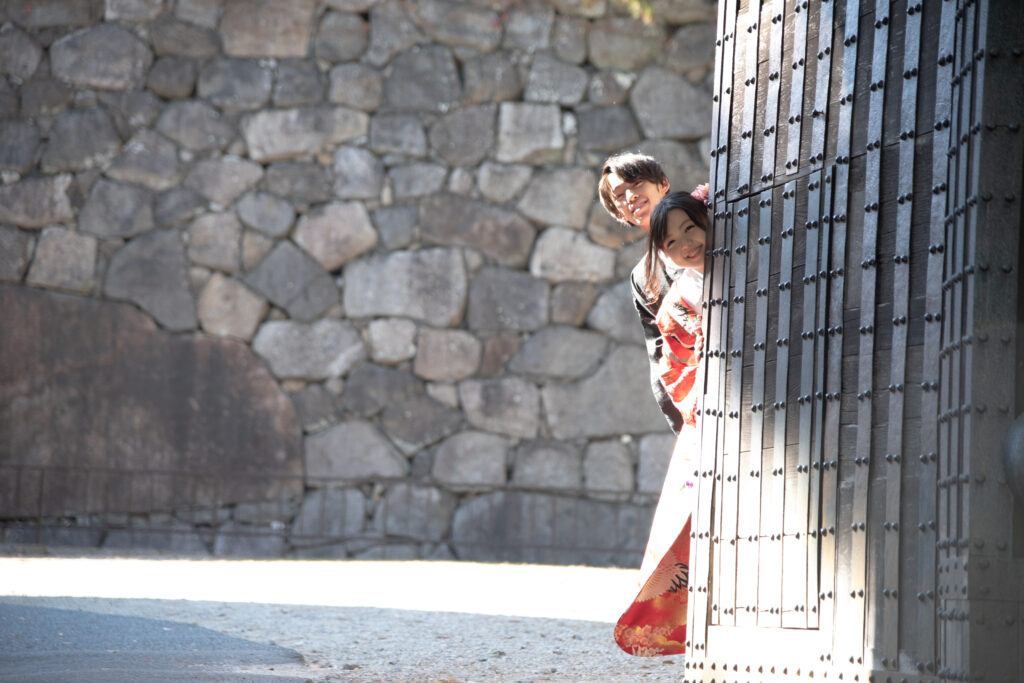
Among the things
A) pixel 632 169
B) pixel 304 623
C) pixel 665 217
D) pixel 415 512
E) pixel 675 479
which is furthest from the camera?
pixel 415 512

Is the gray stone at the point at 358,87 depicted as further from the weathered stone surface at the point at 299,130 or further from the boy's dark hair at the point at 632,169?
the boy's dark hair at the point at 632,169

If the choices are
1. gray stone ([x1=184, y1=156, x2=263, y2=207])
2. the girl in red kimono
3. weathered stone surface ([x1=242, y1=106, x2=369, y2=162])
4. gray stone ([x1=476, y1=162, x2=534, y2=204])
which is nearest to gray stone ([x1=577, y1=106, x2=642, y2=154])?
gray stone ([x1=476, y1=162, x2=534, y2=204])

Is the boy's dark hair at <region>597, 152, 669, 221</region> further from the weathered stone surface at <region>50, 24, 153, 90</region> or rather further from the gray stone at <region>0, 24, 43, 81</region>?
the gray stone at <region>0, 24, 43, 81</region>

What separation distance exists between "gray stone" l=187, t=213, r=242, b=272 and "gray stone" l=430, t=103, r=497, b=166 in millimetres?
1360

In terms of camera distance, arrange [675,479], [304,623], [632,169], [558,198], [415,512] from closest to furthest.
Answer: [675,479]
[632,169]
[304,623]
[415,512]
[558,198]

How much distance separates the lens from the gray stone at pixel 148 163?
7.08m

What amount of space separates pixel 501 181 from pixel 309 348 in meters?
1.58

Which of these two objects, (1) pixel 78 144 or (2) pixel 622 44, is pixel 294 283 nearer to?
(1) pixel 78 144

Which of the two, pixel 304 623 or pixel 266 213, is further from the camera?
pixel 266 213

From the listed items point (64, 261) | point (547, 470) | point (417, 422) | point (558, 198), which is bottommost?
point (547, 470)

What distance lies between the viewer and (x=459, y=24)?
716cm

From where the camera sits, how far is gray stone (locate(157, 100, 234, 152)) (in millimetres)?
7113

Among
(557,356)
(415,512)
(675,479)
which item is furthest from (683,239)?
(415,512)

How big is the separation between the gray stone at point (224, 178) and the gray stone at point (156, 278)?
0.33 m
